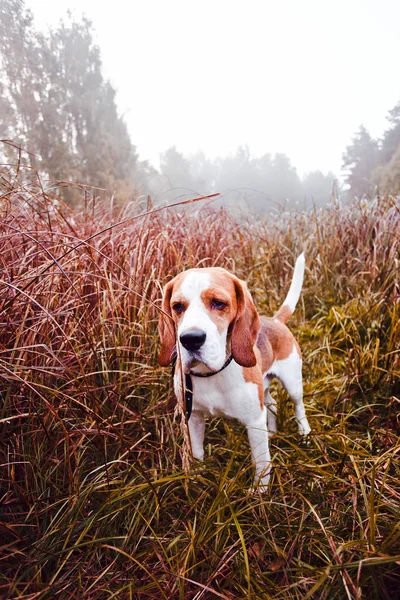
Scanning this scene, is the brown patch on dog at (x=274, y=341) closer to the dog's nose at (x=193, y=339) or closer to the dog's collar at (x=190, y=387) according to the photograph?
the dog's collar at (x=190, y=387)

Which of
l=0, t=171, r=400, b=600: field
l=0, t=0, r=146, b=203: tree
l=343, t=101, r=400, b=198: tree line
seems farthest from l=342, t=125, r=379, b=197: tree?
l=0, t=171, r=400, b=600: field

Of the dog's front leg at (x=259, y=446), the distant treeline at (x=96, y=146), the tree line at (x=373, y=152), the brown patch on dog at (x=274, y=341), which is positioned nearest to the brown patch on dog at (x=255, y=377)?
the dog's front leg at (x=259, y=446)

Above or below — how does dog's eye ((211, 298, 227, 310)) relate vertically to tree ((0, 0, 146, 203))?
below

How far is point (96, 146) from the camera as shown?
60.0ft

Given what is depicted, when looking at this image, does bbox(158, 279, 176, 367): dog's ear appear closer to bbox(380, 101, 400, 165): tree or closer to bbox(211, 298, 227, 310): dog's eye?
bbox(211, 298, 227, 310): dog's eye

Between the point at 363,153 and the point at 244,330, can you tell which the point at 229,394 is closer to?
the point at 244,330

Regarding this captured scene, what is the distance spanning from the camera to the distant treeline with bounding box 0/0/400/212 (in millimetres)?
3987

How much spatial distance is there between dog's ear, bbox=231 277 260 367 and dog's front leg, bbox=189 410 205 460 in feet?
1.65

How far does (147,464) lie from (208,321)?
1.04 metres

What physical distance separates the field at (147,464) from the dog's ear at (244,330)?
0.45 m

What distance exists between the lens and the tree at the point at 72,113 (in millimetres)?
5777

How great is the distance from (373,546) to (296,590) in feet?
1.02

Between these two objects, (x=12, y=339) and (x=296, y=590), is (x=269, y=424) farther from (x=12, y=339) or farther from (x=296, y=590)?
(x=12, y=339)

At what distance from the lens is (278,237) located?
17.1ft
